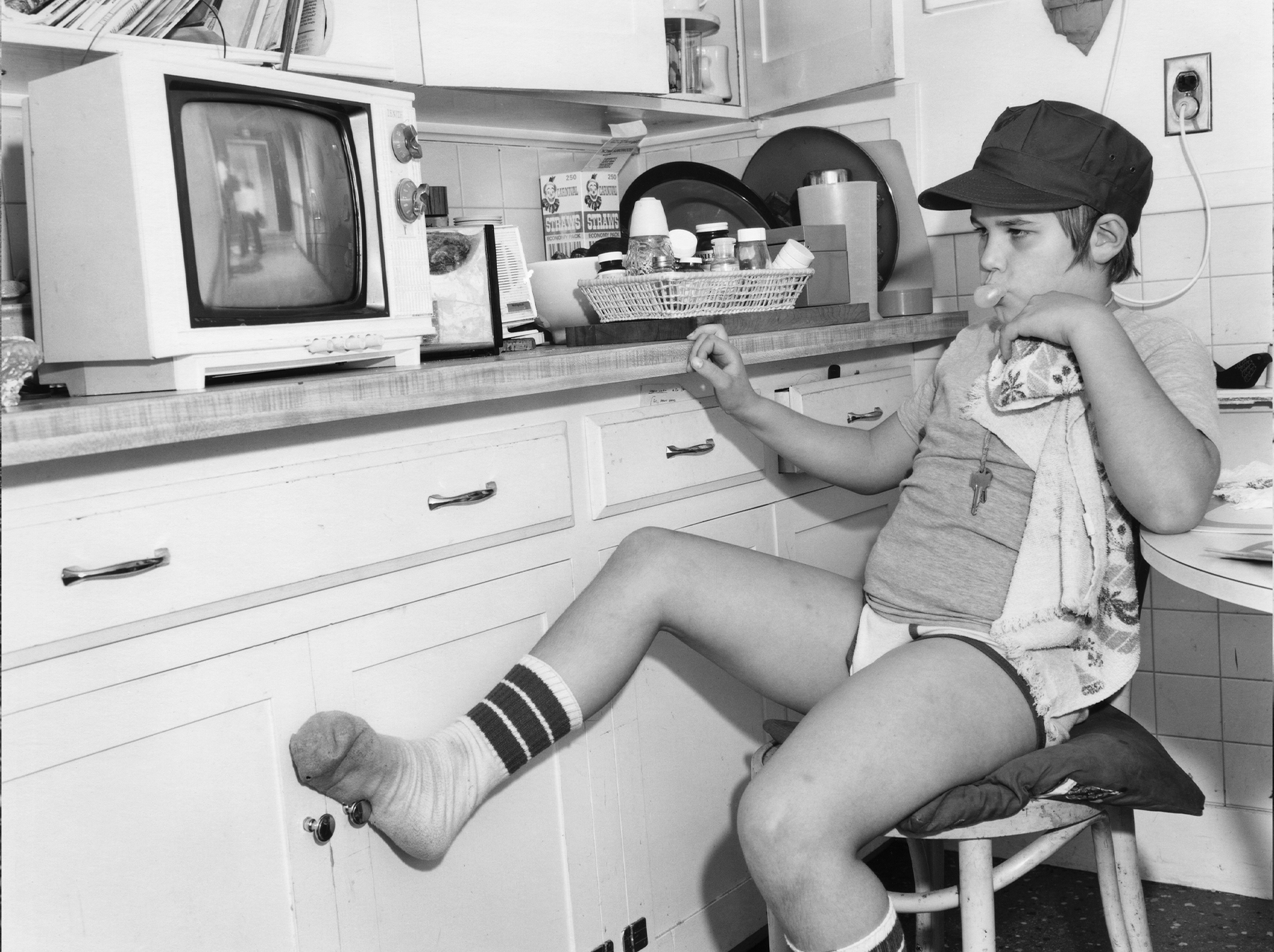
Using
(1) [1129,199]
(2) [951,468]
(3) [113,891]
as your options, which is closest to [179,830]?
(3) [113,891]

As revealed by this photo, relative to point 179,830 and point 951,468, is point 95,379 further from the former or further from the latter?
Answer: point 951,468

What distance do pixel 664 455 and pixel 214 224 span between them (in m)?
0.65

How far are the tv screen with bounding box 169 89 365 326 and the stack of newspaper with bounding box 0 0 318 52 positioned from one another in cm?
28

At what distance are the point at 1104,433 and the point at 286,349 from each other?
0.84 metres

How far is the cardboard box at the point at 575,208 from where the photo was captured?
89.3 inches

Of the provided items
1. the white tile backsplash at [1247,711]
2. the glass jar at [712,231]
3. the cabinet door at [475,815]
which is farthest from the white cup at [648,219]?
the white tile backsplash at [1247,711]

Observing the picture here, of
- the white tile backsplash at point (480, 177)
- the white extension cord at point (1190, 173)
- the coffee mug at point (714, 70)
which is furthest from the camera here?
the coffee mug at point (714, 70)

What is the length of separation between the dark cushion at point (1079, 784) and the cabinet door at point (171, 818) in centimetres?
59

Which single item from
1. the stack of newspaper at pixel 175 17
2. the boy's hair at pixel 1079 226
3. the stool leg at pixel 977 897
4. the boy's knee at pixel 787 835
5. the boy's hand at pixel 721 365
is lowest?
the stool leg at pixel 977 897

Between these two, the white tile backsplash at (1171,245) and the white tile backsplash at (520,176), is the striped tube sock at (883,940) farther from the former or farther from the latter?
the white tile backsplash at (520,176)

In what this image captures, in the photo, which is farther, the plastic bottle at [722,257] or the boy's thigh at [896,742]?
the plastic bottle at [722,257]

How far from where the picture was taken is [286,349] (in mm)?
1261

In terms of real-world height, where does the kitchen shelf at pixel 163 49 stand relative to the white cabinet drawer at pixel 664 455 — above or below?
above

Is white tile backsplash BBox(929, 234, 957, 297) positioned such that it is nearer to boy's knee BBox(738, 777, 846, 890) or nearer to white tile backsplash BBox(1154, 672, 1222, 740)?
white tile backsplash BBox(1154, 672, 1222, 740)
